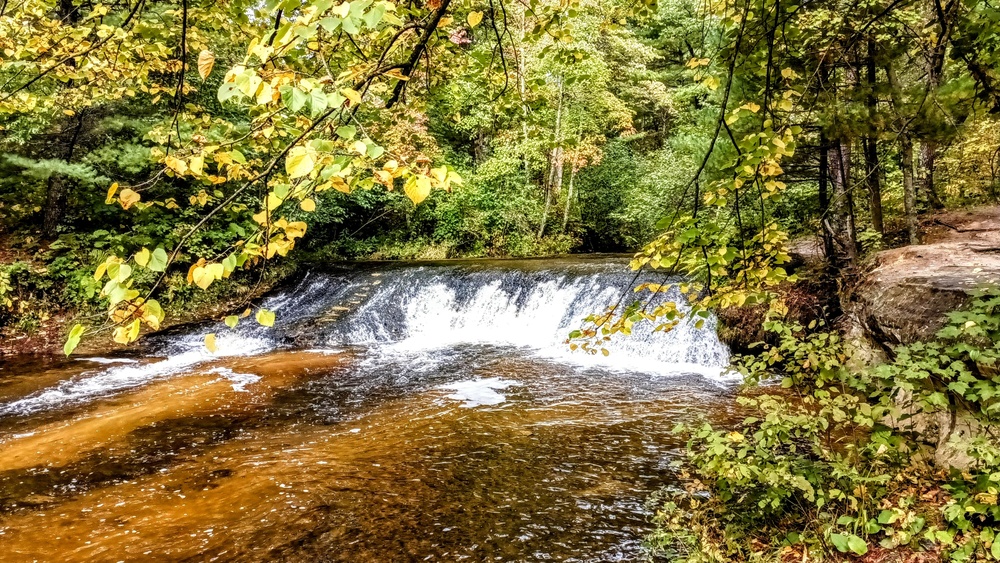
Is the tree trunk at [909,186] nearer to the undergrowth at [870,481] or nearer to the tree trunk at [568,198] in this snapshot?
the undergrowth at [870,481]

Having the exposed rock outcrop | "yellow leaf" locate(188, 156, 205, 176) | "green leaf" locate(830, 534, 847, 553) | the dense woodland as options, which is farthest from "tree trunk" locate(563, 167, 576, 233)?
"yellow leaf" locate(188, 156, 205, 176)

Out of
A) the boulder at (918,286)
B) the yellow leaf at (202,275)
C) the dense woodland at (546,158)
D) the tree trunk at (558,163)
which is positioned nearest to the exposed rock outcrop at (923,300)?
the boulder at (918,286)

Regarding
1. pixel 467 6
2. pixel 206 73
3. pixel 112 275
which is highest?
pixel 467 6

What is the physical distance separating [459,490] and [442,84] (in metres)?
3.24

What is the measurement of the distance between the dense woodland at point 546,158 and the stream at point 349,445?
90cm

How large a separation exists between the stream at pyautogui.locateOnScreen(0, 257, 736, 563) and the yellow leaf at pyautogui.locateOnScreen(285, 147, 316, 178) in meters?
3.06

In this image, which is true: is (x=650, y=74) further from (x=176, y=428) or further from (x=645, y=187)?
(x=176, y=428)

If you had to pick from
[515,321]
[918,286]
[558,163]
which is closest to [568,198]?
[558,163]

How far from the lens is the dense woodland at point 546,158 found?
1325 mm

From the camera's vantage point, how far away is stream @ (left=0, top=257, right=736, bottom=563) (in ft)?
11.9

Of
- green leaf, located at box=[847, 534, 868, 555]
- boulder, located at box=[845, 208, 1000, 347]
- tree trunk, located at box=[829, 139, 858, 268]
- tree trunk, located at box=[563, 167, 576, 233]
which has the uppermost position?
tree trunk, located at box=[563, 167, 576, 233]

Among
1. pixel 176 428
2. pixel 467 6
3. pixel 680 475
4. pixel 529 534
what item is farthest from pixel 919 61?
pixel 176 428

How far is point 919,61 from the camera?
825cm

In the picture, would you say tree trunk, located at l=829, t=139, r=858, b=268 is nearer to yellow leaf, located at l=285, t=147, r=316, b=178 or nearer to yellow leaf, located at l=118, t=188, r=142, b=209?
yellow leaf, located at l=285, t=147, r=316, b=178
